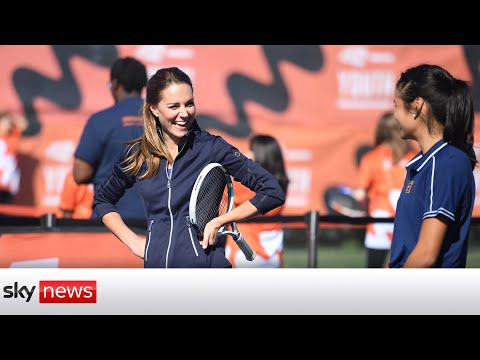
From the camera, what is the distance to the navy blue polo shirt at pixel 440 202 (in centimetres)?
396

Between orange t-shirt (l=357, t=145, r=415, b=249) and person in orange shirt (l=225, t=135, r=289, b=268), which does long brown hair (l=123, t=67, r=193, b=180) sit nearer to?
person in orange shirt (l=225, t=135, r=289, b=268)

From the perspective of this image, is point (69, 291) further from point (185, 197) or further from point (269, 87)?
point (269, 87)

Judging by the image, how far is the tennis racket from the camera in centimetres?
432

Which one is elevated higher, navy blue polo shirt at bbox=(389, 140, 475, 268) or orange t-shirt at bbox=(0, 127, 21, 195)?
navy blue polo shirt at bbox=(389, 140, 475, 268)

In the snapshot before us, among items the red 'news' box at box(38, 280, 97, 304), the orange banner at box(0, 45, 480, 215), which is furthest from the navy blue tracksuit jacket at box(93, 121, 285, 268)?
the orange banner at box(0, 45, 480, 215)

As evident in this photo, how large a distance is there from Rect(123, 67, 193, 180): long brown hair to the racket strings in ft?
0.59

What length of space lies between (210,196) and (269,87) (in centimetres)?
647

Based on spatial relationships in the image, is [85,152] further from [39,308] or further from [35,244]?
[39,308]

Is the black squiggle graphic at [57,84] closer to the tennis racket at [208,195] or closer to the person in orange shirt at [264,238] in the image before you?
the person in orange shirt at [264,238]

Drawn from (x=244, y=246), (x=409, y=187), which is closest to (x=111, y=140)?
(x=244, y=246)

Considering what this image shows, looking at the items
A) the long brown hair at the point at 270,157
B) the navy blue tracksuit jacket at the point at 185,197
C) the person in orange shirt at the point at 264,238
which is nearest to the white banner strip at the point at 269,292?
the navy blue tracksuit jacket at the point at 185,197

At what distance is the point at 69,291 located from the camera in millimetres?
3971

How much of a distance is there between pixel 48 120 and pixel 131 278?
6.94m

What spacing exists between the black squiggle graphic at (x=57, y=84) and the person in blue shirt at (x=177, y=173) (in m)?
6.33
